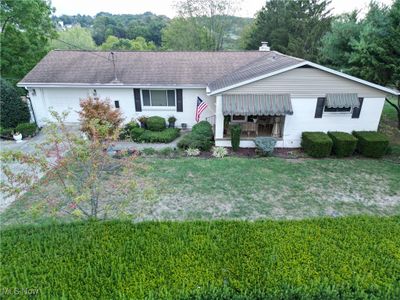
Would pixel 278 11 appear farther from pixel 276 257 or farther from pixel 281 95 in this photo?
pixel 276 257

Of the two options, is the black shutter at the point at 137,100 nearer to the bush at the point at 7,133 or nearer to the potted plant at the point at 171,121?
the potted plant at the point at 171,121

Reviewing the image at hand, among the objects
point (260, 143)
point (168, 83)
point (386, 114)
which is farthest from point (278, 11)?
point (260, 143)

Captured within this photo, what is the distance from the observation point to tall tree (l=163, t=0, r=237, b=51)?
119 ft

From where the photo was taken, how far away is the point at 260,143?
14.4m

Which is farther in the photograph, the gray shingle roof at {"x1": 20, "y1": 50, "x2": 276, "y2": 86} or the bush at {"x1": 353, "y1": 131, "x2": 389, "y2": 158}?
the gray shingle roof at {"x1": 20, "y1": 50, "x2": 276, "y2": 86}

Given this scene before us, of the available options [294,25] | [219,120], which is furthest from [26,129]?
[294,25]

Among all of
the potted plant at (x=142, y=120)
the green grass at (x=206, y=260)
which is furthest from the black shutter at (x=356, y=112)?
the potted plant at (x=142, y=120)

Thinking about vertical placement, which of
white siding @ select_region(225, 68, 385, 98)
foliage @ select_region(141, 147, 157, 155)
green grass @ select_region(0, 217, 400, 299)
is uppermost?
white siding @ select_region(225, 68, 385, 98)

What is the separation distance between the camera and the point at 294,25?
34250mm

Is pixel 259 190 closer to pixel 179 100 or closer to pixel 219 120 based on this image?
pixel 219 120

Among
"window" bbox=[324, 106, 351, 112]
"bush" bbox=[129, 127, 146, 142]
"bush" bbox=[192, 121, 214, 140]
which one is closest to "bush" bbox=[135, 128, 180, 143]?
"bush" bbox=[129, 127, 146, 142]

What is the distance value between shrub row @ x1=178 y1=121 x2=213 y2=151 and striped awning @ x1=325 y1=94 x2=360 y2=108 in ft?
23.0

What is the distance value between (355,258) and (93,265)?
5149mm

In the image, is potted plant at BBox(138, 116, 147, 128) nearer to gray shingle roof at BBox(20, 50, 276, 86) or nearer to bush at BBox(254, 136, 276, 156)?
gray shingle roof at BBox(20, 50, 276, 86)
